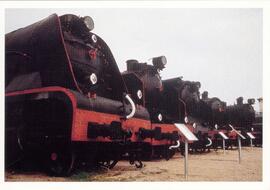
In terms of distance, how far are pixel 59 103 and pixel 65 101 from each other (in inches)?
8.9

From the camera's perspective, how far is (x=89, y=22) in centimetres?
693

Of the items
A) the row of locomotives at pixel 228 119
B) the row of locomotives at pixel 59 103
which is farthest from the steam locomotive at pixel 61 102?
the row of locomotives at pixel 228 119

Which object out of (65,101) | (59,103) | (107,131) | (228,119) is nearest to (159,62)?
(107,131)

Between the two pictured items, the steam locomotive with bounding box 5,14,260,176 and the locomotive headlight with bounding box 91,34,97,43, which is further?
the locomotive headlight with bounding box 91,34,97,43

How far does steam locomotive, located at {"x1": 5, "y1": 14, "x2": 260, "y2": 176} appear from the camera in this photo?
5.64 m

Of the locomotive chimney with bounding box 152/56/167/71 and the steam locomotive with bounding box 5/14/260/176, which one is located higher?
the locomotive chimney with bounding box 152/56/167/71

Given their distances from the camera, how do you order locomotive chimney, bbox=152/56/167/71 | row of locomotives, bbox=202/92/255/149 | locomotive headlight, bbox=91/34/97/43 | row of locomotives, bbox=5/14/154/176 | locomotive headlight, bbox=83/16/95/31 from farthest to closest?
row of locomotives, bbox=202/92/255/149 < locomotive chimney, bbox=152/56/167/71 < locomotive headlight, bbox=91/34/97/43 < locomotive headlight, bbox=83/16/95/31 < row of locomotives, bbox=5/14/154/176

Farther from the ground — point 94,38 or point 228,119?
point 94,38

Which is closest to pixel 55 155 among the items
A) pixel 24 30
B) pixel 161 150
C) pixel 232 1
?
pixel 24 30

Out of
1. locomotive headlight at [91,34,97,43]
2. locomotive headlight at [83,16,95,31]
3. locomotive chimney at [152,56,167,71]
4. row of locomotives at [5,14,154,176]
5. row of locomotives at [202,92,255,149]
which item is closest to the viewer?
row of locomotives at [5,14,154,176]

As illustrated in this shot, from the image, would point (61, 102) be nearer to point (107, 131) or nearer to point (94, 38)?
point (107, 131)

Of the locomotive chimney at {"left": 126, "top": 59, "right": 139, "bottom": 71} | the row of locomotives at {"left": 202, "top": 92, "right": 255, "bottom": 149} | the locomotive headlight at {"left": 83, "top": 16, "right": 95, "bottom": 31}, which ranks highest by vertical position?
the locomotive headlight at {"left": 83, "top": 16, "right": 95, "bottom": 31}

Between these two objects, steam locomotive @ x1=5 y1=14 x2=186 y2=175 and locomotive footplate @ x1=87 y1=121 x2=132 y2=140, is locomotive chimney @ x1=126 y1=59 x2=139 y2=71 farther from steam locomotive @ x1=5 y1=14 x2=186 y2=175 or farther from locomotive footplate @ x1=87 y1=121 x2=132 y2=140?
locomotive footplate @ x1=87 y1=121 x2=132 y2=140

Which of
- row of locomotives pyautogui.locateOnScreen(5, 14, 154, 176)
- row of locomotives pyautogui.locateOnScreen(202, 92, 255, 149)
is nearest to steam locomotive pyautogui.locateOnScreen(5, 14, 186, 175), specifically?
row of locomotives pyautogui.locateOnScreen(5, 14, 154, 176)
